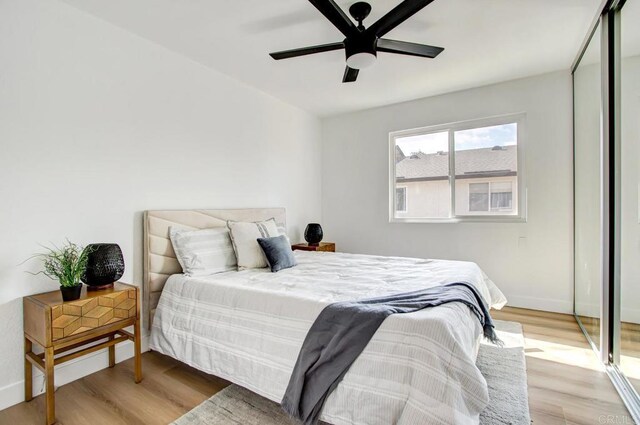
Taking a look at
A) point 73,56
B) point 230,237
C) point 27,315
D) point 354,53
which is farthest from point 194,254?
point 354,53

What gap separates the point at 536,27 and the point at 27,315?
161 inches

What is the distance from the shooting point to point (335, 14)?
1.86 metres

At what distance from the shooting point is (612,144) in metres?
2.12

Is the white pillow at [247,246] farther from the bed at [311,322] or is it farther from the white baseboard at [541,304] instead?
the white baseboard at [541,304]

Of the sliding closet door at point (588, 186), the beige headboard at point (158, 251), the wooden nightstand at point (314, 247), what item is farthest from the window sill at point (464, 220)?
the beige headboard at point (158, 251)

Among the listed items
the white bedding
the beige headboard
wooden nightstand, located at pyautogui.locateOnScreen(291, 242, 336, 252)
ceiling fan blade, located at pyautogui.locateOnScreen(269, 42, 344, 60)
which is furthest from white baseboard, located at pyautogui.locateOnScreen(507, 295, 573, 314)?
the beige headboard

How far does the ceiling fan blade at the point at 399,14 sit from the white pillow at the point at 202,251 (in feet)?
6.57

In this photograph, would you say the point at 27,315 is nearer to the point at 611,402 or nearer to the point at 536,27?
the point at 611,402

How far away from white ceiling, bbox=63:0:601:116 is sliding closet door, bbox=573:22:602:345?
A: 30 cm

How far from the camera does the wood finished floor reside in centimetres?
175

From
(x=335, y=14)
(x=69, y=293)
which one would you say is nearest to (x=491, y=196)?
(x=335, y=14)

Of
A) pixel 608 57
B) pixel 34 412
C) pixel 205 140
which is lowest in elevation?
pixel 34 412

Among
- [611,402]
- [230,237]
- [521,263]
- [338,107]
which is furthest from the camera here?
[338,107]

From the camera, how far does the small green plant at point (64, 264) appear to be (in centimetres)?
187
